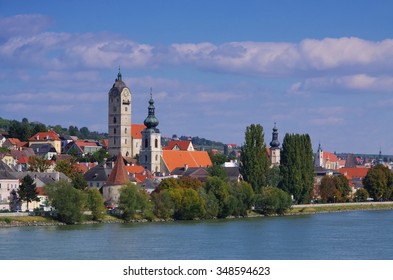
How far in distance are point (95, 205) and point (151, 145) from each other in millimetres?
29060

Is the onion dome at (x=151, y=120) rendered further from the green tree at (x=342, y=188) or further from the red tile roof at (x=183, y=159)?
the green tree at (x=342, y=188)

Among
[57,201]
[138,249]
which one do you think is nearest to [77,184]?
[57,201]

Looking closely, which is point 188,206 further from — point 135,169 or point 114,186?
point 135,169

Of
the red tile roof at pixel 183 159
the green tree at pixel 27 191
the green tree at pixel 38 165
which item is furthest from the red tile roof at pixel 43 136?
the green tree at pixel 27 191

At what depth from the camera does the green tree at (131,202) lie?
47938mm

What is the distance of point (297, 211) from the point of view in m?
60.5

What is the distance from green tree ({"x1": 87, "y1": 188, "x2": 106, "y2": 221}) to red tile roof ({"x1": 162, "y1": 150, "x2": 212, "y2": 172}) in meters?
30.3

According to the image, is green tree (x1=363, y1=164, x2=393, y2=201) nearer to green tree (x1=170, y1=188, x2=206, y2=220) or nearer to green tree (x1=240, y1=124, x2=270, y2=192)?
green tree (x1=240, y1=124, x2=270, y2=192)

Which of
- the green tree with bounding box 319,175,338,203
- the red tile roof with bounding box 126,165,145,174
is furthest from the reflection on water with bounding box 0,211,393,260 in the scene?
the green tree with bounding box 319,175,338,203

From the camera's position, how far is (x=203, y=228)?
143 ft

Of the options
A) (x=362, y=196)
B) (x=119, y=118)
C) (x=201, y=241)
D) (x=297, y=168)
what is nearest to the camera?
(x=201, y=241)

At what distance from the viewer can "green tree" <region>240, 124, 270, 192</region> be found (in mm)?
58781

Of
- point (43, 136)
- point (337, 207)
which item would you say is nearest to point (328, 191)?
point (337, 207)

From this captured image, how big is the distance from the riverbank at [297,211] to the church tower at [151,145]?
13.9 meters
